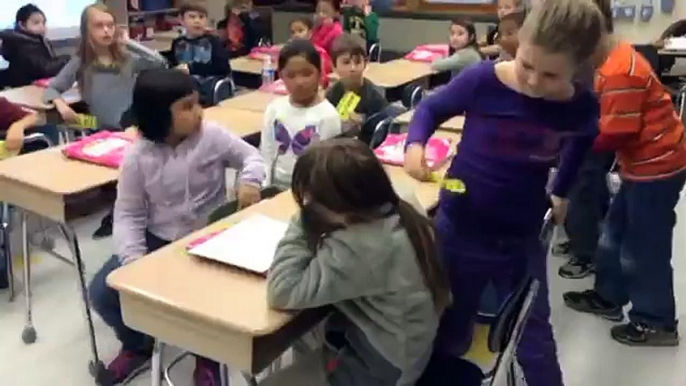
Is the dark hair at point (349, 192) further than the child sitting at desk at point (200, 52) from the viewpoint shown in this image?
No

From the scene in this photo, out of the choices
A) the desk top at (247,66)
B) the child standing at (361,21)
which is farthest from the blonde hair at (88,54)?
the child standing at (361,21)

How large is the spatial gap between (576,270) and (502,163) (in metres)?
1.83

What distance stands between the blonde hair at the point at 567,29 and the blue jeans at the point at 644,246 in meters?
1.19

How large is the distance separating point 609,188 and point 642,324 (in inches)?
28.7

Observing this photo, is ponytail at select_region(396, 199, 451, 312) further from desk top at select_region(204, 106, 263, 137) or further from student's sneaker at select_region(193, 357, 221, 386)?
desk top at select_region(204, 106, 263, 137)

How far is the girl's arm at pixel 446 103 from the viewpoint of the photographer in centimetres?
196

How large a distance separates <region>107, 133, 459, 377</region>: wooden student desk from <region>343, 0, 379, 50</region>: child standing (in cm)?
519

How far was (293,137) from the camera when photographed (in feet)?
9.80

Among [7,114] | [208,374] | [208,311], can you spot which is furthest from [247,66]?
[208,311]

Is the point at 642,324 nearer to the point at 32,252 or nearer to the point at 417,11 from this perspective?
the point at 32,252

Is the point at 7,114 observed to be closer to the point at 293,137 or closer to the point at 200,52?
the point at 293,137

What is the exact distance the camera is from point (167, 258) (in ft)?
6.27

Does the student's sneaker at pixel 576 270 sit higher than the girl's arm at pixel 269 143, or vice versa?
A: the girl's arm at pixel 269 143

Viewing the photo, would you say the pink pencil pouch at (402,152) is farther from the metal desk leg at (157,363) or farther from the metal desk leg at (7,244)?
the metal desk leg at (7,244)
